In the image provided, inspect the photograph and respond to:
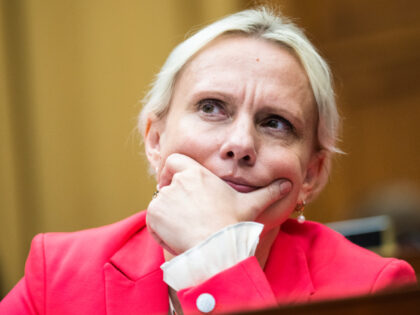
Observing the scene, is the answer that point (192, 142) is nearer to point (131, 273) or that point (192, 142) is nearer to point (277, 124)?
point (277, 124)

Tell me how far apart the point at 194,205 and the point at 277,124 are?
12.6 inches

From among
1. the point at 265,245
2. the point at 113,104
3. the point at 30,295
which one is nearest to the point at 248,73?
the point at 265,245

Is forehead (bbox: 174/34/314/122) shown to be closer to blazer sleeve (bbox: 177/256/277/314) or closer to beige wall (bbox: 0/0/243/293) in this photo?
blazer sleeve (bbox: 177/256/277/314)

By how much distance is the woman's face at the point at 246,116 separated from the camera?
Result: 3.88 feet

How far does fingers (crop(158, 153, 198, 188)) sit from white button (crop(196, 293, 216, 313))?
334 millimetres

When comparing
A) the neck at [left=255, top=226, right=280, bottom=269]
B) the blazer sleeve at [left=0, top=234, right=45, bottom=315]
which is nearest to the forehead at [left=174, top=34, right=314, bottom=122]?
the neck at [left=255, top=226, right=280, bottom=269]

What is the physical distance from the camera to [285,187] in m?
1.23

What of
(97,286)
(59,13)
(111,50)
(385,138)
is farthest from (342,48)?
(97,286)

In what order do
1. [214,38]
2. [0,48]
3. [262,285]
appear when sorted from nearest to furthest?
[262,285] → [214,38] → [0,48]

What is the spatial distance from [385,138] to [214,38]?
191 cm

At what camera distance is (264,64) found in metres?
1.29

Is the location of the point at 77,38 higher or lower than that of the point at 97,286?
higher

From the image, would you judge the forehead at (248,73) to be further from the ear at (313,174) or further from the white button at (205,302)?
the white button at (205,302)

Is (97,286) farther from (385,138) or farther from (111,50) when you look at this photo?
(385,138)
